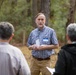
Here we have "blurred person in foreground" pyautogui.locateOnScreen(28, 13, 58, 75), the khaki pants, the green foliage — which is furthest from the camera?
the green foliage

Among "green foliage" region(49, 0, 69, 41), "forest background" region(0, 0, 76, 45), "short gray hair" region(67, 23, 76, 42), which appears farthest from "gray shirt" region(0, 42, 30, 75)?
"green foliage" region(49, 0, 69, 41)

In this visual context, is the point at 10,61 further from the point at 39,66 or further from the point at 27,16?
the point at 27,16

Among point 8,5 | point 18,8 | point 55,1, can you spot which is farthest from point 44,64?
point 8,5

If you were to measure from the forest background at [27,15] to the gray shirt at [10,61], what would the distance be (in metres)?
16.1

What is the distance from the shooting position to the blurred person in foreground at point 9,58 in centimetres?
421

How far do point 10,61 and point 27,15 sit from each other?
2453cm

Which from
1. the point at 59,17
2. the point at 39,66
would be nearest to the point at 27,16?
the point at 59,17

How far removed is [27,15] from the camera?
28594 millimetres

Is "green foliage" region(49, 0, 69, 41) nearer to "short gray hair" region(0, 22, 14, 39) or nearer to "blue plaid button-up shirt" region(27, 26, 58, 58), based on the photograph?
"blue plaid button-up shirt" region(27, 26, 58, 58)

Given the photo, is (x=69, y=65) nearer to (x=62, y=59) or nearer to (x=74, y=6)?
(x=62, y=59)

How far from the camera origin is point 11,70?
422 cm

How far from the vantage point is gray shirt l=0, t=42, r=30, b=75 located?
4.21 metres

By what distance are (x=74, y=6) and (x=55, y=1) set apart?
879cm

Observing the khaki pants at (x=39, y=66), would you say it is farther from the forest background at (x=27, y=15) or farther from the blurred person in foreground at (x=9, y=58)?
the forest background at (x=27, y=15)
